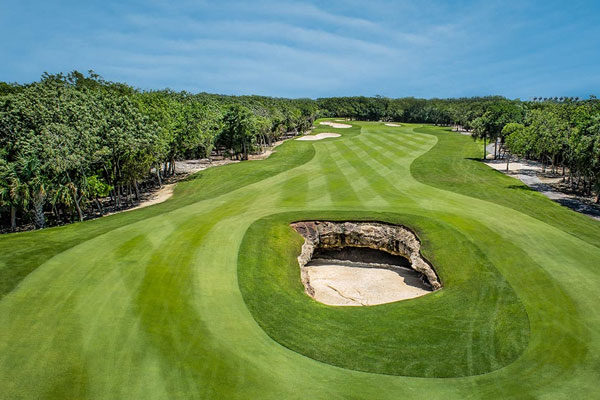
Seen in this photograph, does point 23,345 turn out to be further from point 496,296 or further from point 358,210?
point 358,210

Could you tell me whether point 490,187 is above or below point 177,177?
above

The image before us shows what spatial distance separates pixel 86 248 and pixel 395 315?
2147 cm

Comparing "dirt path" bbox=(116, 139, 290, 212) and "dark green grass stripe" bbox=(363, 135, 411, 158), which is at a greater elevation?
"dark green grass stripe" bbox=(363, 135, 411, 158)

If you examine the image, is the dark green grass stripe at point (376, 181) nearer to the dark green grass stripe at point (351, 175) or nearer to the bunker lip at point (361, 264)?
the dark green grass stripe at point (351, 175)

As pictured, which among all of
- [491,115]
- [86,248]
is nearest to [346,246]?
[86,248]

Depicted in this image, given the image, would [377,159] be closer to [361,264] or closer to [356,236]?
[356,236]

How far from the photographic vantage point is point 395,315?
1766 cm

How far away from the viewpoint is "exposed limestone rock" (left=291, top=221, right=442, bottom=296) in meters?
29.2

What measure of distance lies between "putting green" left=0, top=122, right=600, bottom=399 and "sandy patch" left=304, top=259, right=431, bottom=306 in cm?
239

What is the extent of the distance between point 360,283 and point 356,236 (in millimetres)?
6318

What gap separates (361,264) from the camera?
29516 mm

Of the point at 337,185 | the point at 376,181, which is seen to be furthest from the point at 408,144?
the point at 337,185

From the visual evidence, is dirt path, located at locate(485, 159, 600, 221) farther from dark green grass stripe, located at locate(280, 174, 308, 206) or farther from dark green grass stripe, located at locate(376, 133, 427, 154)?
dark green grass stripe, located at locate(280, 174, 308, 206)

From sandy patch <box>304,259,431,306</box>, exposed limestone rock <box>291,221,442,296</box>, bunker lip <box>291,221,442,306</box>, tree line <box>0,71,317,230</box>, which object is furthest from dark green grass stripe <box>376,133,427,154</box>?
sandy patch <box>304,259,431,306</box>
